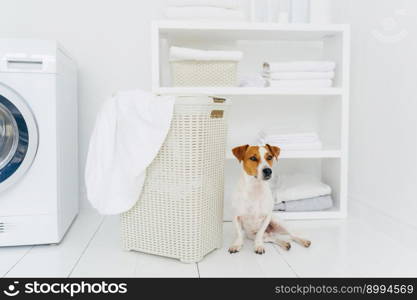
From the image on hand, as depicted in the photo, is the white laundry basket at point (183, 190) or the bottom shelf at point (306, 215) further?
the bottom shelf at point (306, 215)

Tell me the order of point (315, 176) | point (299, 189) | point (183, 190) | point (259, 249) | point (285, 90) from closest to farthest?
1. point (183, 190)
2. point (259, 249)
3. point (285, 90)
4. point (299, 189)
5. point (315, 176)

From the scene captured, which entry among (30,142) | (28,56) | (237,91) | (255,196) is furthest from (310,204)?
(28,56)

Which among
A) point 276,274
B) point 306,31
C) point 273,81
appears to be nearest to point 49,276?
point 276,274

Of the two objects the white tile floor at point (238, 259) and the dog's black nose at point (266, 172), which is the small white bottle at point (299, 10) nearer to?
the dog's black nose at point (266, 172)

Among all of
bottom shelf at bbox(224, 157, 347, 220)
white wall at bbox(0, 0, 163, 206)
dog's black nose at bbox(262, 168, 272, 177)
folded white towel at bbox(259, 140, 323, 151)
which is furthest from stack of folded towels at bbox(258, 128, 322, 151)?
white wall at bbox(0, 0, 163, 206)

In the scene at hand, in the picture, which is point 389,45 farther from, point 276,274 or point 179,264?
point 179,264

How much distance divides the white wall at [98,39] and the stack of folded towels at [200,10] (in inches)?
13.4

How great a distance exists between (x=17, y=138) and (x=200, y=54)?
0.91 meters

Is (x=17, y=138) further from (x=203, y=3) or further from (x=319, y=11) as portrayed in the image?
(x=319, y=11)

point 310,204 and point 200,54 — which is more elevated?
point 200,54

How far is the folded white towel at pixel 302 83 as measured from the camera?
2225mm

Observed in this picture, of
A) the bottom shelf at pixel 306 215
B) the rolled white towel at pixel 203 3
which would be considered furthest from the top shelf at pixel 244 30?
the bottom shelf at pixel 306 215

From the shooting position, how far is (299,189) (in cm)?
230

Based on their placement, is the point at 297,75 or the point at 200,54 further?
the point at 297,75
